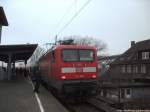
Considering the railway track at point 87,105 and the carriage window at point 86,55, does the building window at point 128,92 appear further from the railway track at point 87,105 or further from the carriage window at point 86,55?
the carriage window at point 86,55

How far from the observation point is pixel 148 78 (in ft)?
181

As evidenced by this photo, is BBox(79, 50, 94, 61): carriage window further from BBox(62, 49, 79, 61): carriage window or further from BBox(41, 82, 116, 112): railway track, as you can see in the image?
BBox(41, 82, 116, 112): railway track

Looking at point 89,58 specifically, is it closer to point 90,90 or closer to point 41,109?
point 90,90

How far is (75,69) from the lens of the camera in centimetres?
1798

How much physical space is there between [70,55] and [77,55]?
1.26 ft

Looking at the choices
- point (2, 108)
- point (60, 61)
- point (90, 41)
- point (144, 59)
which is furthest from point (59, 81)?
point (90, 41)

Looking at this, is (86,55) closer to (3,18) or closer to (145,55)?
(3,18)

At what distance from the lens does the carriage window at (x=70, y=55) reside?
59.8ft

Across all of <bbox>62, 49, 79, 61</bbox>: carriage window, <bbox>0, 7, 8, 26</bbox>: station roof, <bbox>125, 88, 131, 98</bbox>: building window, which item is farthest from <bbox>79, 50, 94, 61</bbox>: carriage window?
<bbox>125, 88, 131, 98</bbox>: building window

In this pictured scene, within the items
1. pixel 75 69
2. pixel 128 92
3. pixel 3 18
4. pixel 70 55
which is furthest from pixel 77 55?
pixel 128 92

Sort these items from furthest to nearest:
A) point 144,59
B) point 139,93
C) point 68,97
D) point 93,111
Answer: point 144,59 < point 139,93 < point 68,97 < point 93,111

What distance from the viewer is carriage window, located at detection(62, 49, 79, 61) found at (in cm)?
1823

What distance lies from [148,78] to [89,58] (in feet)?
126

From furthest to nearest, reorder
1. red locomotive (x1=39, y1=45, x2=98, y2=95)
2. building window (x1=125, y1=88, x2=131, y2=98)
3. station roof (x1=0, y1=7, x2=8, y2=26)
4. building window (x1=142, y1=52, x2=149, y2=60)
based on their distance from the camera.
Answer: building window (x1=142, y1=52, x2=149, y2=60), building window (x1=125, y1=88, x2=131, y2=98), station roof (x1=0, y1=7, x2=8, y2=26), red locomotive (x1=39, y1=45, x2=98, y2=95)
